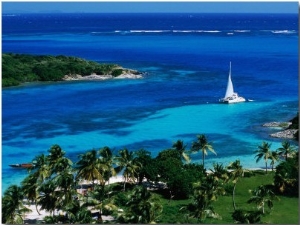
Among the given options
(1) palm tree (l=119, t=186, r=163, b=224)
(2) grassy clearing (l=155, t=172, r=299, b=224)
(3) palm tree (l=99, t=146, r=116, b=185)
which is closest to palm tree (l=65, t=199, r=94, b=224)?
(1) palm tree (l=119, t=186, r=163, b=224)

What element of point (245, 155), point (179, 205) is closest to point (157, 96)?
point (245, 155)

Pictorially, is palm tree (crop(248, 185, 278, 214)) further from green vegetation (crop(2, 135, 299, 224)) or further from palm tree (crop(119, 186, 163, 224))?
palm tree (crop(119, 186, 163, 224))

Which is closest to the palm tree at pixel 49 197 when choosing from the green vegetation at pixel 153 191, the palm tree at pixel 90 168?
the green vegetation at pixel 153 191

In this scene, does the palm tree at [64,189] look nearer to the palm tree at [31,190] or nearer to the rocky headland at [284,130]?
the palm tree at [31,190]

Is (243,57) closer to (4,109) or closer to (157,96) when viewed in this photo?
(157,96)

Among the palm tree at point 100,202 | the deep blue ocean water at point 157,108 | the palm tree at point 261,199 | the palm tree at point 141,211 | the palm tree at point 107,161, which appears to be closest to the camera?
the palm tree at point 141,211

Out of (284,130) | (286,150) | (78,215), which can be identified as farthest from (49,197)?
(284,130)

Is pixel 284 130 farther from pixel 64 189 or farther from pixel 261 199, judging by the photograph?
pixel 64 189
